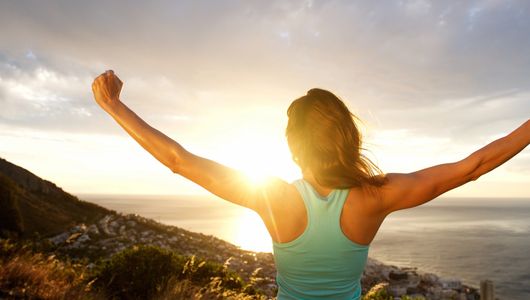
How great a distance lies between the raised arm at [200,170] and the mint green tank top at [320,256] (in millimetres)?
215

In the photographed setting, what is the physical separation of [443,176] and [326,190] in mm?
547

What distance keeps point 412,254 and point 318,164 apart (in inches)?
2543

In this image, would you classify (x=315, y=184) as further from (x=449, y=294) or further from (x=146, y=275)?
(x=449, y=294)

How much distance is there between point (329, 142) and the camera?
2029mm

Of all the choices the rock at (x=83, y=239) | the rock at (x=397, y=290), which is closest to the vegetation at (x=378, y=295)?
the rock at (x=397, y=290)

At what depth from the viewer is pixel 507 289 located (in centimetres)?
3656

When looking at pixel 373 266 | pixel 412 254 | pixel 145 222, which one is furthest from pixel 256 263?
pixel 412 254

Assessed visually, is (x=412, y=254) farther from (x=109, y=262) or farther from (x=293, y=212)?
(x=293, y=212)

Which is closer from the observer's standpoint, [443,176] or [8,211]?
[443,176]

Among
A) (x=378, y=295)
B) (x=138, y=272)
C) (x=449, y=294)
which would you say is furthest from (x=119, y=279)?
(x=449, y=294)

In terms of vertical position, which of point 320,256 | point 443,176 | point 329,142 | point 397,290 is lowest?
point 397,290

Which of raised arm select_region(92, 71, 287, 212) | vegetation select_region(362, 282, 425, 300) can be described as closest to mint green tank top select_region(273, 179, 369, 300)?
raised arm select_region(92, 71, 287, 212)

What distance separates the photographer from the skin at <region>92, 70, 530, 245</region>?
5.85ft

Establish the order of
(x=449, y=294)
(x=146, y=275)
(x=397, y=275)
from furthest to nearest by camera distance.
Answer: (x=397, y=275) → (x=449, y=294) → (x=146, y=275)
